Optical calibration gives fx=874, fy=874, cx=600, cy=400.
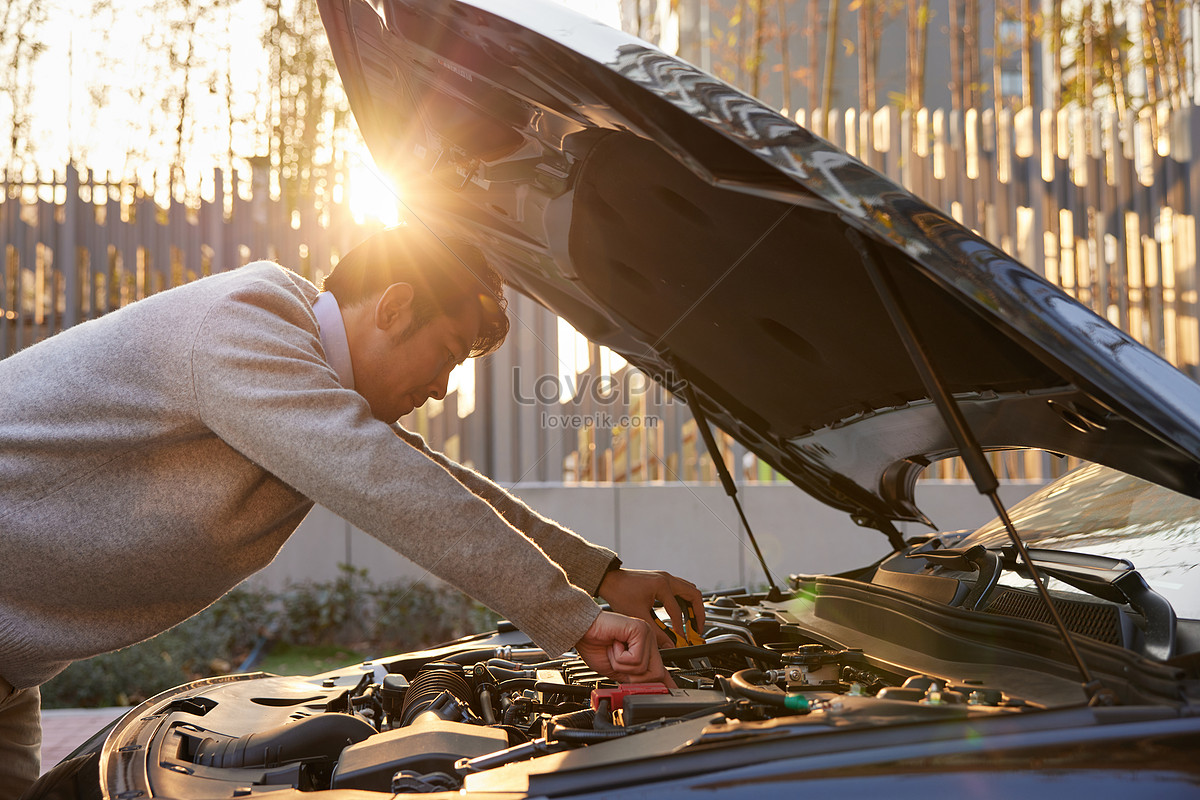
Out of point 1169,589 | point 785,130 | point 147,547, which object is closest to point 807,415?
point 1169,589

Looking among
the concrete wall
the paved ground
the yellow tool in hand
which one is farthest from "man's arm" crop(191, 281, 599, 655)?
the concrete wall

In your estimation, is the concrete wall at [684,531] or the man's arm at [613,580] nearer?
the man's arm at [613,580]

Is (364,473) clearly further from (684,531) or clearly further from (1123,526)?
(684,531)

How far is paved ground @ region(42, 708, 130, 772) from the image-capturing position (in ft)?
11.9

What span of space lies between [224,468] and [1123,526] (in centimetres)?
170

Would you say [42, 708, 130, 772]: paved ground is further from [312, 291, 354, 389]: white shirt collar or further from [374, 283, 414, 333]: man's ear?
[374, 283, 414, 333]: man's ear

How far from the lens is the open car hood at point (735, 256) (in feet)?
3.65

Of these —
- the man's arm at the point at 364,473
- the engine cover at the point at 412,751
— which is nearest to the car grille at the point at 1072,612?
the man's arm at the point at 364,473

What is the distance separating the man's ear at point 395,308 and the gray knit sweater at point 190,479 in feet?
0.44

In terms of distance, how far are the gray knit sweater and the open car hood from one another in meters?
0.49

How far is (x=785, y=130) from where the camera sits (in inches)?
43.1

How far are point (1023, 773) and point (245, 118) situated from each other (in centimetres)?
810

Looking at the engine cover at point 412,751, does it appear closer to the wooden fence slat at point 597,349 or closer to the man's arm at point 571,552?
the man's arm at point 571,552

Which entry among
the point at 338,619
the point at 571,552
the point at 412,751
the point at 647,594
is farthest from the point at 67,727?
the point at 412,751
